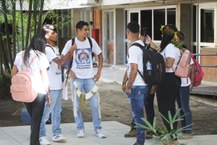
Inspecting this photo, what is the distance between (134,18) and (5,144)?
1650cm

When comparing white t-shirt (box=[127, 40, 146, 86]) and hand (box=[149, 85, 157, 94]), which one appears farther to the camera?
hand (box=[149, 85, 157, 94])

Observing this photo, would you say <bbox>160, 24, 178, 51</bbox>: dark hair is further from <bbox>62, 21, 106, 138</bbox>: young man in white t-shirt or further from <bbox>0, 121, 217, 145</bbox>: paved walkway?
<bbox>0, 121, 217, 145</bbox>: paved walkway

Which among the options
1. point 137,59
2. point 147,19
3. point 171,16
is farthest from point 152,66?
point 147,19

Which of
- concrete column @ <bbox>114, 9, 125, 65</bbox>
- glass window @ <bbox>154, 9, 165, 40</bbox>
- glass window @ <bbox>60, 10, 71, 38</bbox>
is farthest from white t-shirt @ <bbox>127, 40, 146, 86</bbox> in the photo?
glass window @ <bbox>60, 10, 71, 38</bbox>

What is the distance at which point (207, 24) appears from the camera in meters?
18.2

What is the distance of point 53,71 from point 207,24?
10.8 m

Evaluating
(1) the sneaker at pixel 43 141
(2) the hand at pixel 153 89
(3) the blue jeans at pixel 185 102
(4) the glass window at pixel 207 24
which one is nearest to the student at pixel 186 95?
(3) the blue jeans at pixel 185 102

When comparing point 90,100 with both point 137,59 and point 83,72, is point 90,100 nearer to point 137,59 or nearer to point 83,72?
point 83,72

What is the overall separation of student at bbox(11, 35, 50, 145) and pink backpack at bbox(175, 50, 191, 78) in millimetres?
2033

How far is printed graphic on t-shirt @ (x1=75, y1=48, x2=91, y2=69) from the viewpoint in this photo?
8.55 metres

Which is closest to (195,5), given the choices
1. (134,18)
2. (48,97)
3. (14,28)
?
(134,18)

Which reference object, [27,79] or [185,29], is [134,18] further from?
[27,79]

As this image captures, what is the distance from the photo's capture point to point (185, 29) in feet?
62.8

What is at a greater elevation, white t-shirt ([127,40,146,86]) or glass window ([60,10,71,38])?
glass window ([60,10,71,38])
